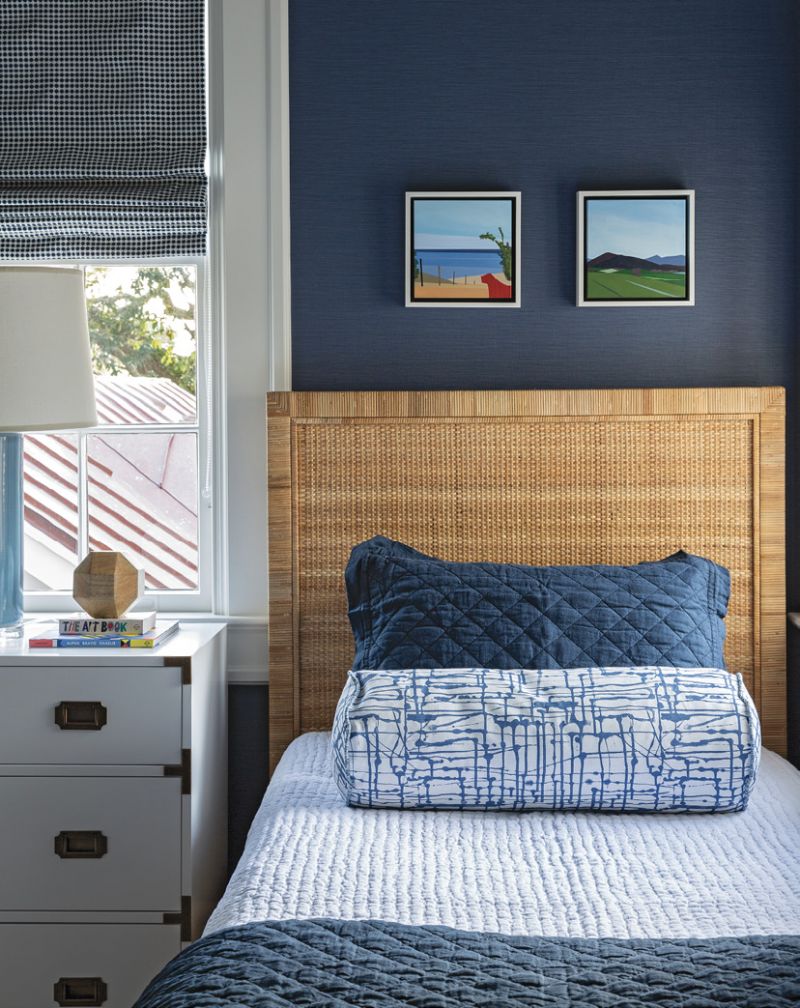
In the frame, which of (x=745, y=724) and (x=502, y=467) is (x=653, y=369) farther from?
(x=745, y=724)

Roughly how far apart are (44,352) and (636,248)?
1369 mm

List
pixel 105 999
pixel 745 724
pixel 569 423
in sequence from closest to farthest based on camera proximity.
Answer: pixel 745 724 < pixel 105 999 < pixel 569 423

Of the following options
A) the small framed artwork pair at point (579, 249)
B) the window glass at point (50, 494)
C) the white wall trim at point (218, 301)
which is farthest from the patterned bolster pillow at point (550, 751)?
the window glass at point (50, 494)

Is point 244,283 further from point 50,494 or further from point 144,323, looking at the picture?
point 50,494

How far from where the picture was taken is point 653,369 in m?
2.40

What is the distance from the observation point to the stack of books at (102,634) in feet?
6.96

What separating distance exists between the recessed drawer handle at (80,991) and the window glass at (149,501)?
912mm

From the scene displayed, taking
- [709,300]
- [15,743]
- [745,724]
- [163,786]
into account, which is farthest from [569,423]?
[15,743]

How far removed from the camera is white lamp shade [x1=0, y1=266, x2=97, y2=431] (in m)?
2.09

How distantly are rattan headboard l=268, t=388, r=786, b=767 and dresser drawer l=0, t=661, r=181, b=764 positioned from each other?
0.33 m

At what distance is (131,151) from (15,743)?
140 cm

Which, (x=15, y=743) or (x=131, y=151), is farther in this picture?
(x=131, y=151)

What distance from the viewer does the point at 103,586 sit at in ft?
7.17

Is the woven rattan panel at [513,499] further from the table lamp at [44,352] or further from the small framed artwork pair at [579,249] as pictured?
the table lamp at [44,352]
